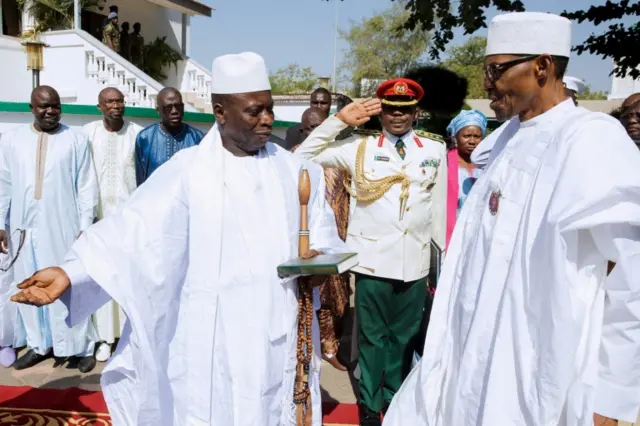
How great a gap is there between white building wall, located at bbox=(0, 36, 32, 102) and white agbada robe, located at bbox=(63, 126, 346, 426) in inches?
485

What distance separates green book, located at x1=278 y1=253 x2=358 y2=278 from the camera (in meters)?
2.22

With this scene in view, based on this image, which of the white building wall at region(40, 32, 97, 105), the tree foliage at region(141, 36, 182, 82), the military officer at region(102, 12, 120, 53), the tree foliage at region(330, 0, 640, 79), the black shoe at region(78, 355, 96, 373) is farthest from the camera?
the tree foliage at region(141, 36, 182, 82)

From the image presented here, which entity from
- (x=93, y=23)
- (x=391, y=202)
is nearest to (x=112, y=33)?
(x=93, y=23)

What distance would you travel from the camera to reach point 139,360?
7.62 feet

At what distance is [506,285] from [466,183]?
7.43ft

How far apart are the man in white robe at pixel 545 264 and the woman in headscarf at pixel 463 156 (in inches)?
70.9

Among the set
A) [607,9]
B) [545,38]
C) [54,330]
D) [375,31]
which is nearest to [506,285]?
[545,38]

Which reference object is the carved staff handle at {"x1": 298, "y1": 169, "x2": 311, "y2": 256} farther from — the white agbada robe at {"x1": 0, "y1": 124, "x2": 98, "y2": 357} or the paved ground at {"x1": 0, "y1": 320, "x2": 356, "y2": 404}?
the white agbada robe at {"x1": 0, "y1": 124, "x2": 98, "y2": 357}

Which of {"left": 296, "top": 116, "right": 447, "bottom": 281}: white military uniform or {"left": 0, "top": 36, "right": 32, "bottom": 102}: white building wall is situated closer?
{"left": 296, "top": 116, "right": 447, "bottom": 281}: white military uniform

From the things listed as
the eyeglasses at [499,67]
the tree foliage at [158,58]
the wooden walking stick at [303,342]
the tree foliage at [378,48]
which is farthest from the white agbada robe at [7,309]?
the tree foliage at [378,48]

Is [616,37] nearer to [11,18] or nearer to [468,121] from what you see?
[468,121]

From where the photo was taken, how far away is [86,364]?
441cm

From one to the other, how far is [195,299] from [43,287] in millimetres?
566

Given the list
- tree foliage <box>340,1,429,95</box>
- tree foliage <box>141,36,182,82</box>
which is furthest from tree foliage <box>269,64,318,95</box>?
tree foliage <box>141,36,182,82</box>
